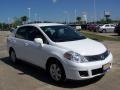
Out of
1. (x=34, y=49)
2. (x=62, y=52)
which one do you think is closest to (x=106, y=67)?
(x=62, y=52)

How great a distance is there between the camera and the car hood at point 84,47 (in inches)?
269

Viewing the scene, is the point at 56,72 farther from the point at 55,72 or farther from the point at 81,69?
the point at 81,69

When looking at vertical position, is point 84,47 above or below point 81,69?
above

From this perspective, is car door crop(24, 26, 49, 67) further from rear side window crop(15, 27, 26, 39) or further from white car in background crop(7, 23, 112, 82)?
rear side window crop(15, 27, 26, 39)

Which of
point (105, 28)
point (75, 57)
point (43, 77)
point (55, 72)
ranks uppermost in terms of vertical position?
point (75, 57)

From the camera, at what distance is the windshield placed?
25.8 ft

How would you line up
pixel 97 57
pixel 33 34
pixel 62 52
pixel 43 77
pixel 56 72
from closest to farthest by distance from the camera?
1. pixel 97 57
2. pixel 62 52
3. pixel 56 72
4. pixel 43 77
5. pixel 33 34

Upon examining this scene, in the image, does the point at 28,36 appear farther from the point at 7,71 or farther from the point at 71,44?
the point at 71,44

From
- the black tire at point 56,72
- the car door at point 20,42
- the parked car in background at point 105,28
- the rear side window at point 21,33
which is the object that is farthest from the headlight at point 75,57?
the parked car in background at point 105,28

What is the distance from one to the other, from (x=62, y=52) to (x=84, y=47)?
2.02 feet

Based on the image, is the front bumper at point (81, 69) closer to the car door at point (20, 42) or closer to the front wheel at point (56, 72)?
the front wheel at point (56, 72)

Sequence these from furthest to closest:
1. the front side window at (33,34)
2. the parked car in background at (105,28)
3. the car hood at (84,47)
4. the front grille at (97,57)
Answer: the parked car in background at (105,28)
the front side window at (33,34)
the car hood at (84,47)
the front grille at (97,57)

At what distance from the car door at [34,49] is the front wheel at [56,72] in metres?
0.45

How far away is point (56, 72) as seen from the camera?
7230 millimetres
